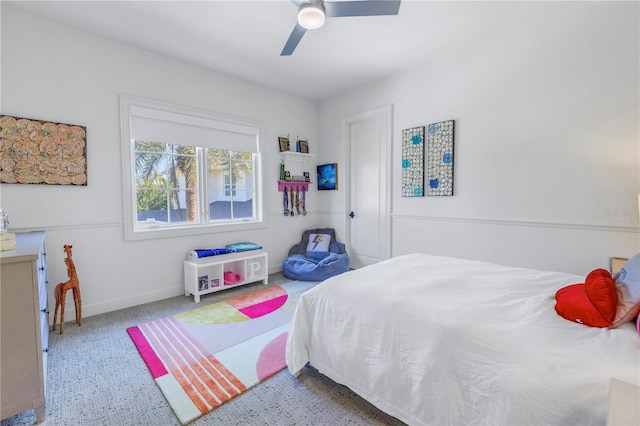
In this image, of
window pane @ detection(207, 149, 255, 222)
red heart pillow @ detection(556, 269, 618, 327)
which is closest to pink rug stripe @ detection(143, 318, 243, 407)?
window pane @ detection(207, 149, 255, 222)

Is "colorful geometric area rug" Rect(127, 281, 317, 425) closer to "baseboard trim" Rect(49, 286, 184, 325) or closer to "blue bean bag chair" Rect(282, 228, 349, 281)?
"baseboard trim" Rect(49, 286, 184, 325)

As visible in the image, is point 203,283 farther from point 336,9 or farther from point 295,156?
point 336,9

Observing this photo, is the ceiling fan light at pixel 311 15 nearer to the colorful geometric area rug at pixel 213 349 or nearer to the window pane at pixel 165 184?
the window pane at pixel 165 184

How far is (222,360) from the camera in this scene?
2059 mm

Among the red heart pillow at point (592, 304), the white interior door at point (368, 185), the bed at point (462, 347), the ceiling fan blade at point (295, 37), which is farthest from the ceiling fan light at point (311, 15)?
the red heart pillow at point (592, 304)

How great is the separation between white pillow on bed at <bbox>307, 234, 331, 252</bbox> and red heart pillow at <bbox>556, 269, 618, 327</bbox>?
3.17 metres

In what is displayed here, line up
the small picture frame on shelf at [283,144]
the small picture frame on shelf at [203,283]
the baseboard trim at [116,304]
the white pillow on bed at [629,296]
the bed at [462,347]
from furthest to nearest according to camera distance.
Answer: the small picture frame on shelf at [283,144]
the small picture frame on shelf at [203,283]
the baseboard trim at [116,304]
the white pillow on bed at [629,296]
the bed at [462,347]

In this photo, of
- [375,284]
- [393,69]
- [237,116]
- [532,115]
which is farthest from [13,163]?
[532,115]

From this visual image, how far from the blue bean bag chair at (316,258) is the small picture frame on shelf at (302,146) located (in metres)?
1.26

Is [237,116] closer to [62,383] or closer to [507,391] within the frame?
[62,383]

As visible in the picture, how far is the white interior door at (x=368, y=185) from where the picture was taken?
3.93 meters

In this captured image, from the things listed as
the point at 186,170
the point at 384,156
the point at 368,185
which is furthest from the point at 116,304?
the point at 384,156

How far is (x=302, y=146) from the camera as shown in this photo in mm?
4496

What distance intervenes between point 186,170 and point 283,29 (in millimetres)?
1910
